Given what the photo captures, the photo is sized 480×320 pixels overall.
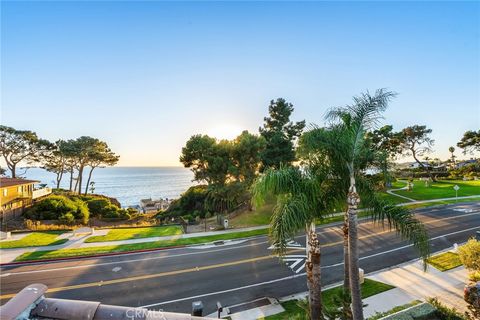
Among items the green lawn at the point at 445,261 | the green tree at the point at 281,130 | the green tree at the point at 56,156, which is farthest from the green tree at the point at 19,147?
the green lawn at the point at 445,261

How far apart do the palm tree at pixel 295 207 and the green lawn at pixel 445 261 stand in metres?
9.79

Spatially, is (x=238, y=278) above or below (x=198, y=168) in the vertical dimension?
below

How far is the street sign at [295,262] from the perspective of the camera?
14.8 m

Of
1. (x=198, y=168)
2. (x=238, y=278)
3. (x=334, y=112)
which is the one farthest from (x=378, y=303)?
(x=198, y=168)

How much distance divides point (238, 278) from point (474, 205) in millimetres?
33208

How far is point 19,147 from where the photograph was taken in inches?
1570

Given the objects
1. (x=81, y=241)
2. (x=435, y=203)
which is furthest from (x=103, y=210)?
(x=435, y=203)

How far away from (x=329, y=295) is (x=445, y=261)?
837cm

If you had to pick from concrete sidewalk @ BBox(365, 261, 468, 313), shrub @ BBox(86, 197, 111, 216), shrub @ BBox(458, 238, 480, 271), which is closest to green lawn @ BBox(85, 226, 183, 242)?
shrub @ BBox(86, 197, 111, 216)

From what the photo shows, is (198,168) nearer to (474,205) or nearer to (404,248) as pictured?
(404,248)

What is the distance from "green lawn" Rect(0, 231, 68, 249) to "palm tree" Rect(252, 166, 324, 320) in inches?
740

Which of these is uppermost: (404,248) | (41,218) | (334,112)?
(334,112)

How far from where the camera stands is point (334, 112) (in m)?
8.46

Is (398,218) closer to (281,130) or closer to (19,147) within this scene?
(281,130)
